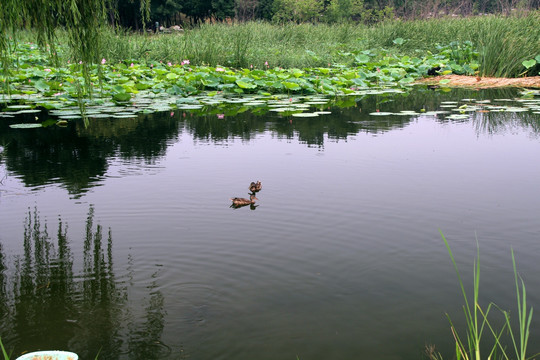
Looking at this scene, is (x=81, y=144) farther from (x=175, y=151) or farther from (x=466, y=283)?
(x=466, y=283)

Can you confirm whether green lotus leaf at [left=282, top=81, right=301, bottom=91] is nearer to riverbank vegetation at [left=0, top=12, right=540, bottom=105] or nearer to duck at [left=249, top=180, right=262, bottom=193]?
riverbank vegetation at [left=0, top=12, right=540, bottom=105]

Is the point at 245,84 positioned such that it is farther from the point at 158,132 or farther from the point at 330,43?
the point at 330,43

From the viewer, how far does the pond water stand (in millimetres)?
1914

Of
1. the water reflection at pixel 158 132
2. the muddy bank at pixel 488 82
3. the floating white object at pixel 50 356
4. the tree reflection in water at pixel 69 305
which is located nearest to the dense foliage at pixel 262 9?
the muddy bank at pixel 488 82

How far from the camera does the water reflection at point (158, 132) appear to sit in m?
4.32

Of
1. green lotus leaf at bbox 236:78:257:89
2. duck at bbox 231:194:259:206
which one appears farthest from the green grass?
duck at bbox 231:194:259:206

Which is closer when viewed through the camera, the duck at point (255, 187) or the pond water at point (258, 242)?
the pond water at point (258, 242)

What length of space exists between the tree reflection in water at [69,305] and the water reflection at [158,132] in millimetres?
1126

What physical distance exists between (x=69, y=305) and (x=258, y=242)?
991 millimetres

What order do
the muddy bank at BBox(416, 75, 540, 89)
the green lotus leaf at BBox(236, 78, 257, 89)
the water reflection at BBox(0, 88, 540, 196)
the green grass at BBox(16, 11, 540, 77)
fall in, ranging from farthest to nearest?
the green grass at BBox(16, 11, 540, 77) < the muddy bank at BBox(416, 75, 540, 89) < the green lotus leaf at BBox(236, 78, 257, 89) < the water reflection at BBox(0, 88, 540, 196)

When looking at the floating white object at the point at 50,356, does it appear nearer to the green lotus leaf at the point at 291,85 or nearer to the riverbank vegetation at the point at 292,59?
the riverbank vegetation at the point at 292,59

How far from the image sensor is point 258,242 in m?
2.77

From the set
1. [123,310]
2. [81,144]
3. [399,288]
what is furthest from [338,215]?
[81,144]

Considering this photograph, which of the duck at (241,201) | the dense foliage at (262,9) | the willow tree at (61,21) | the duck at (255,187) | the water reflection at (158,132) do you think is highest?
the dense foliage at (262,9)
